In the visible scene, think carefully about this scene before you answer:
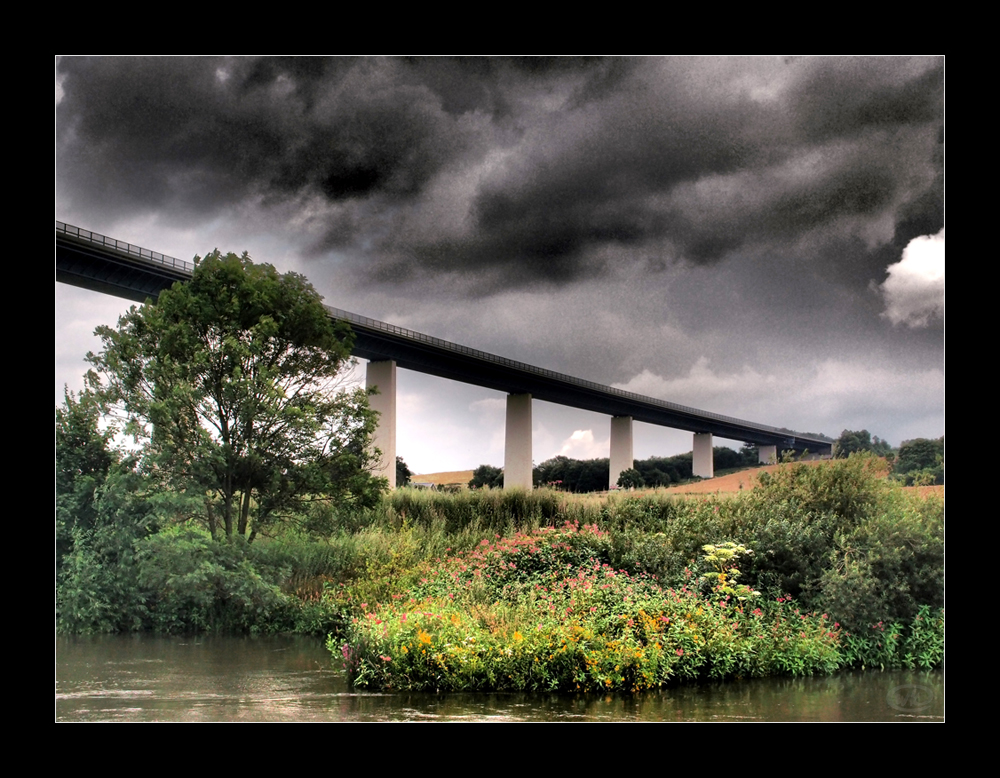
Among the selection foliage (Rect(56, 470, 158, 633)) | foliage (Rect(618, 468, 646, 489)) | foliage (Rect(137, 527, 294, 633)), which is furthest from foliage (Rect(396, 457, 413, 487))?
foliage (Rect(56, 470, 158, 633))

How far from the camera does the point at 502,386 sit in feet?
29.0

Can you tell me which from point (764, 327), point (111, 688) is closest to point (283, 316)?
point (111, 688)

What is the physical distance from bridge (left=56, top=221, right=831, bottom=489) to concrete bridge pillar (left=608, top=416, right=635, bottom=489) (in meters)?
0.01

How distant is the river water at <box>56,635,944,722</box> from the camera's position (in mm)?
6672

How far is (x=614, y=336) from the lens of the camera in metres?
8.75

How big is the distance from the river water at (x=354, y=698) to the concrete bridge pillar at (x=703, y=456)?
92.7 inches

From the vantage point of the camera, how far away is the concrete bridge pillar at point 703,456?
28.7 ft

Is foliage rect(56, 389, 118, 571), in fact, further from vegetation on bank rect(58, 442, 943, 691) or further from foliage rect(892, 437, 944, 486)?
foliage rect(892, 437, 944, 486)

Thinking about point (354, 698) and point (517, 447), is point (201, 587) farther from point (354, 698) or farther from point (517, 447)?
point (517, 447)

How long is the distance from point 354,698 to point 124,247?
527 cm
